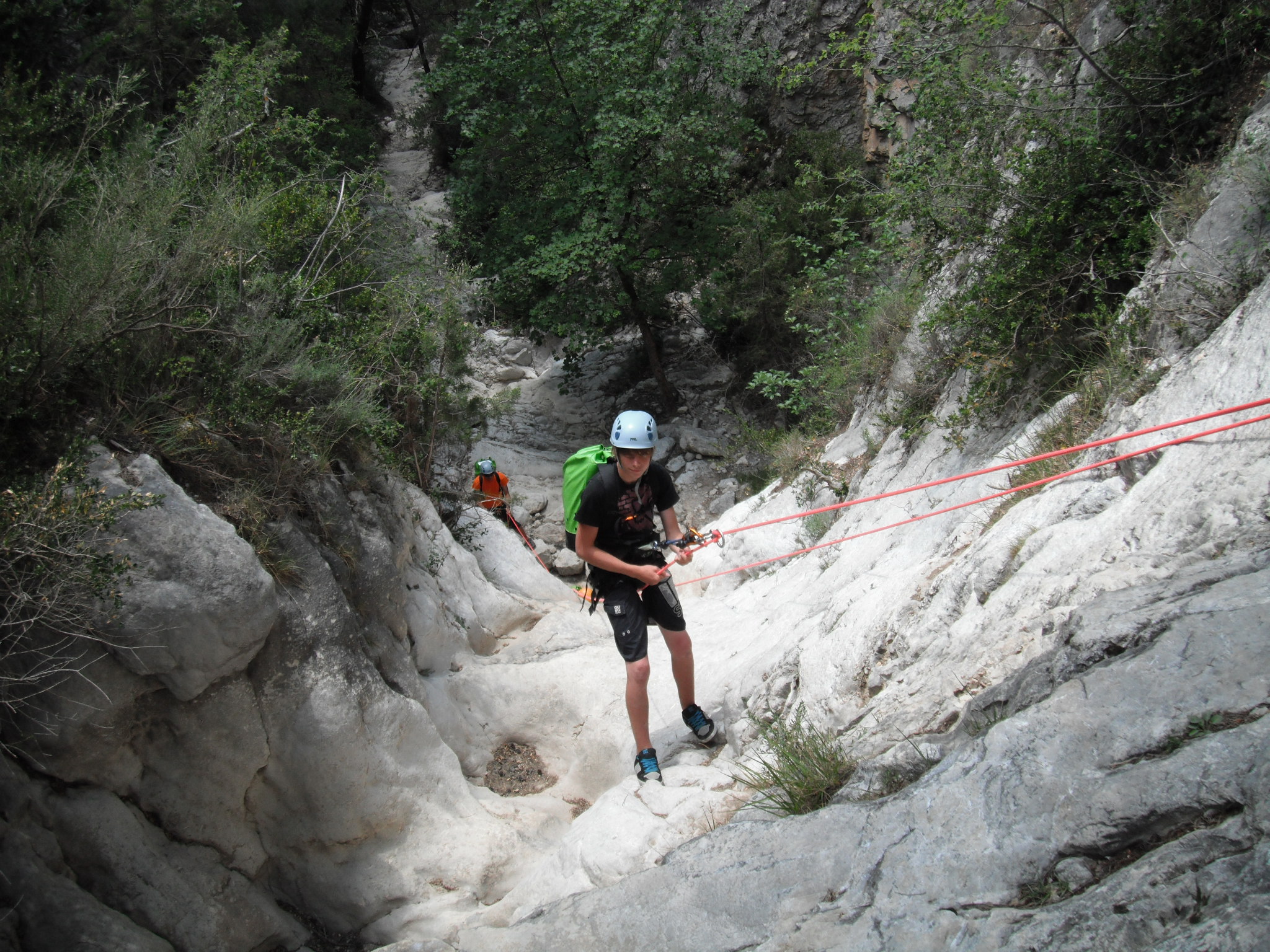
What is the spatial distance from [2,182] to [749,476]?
10.4 meters

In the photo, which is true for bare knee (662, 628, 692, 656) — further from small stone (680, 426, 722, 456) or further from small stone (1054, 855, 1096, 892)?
small stone (680, 426, 722, 456)

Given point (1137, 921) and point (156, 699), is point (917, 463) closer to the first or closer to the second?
point (1137, 921)

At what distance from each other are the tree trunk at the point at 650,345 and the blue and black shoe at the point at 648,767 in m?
12.0

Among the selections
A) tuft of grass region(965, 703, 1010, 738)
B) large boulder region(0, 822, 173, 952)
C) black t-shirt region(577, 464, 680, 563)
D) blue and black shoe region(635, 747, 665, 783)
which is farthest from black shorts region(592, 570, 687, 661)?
large boulder region(0, 822, 173, 952)

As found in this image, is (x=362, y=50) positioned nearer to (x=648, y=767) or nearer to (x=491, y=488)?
(x=491, y=488)

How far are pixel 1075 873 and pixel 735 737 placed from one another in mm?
2559

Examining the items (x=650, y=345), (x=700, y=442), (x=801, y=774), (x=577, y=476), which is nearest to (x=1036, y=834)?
(x=801, y=774)

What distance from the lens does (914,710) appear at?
3.42 meters

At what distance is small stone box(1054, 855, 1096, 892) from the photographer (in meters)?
2.17

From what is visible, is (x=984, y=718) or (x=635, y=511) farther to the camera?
(x=635, y=511)

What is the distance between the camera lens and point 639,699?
4516mm

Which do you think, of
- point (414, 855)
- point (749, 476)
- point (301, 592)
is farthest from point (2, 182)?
point (749, 476)

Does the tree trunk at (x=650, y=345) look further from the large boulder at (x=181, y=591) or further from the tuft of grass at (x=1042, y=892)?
the tuft of grass at (x=1042, y=892)

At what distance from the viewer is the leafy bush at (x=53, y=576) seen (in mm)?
3527
